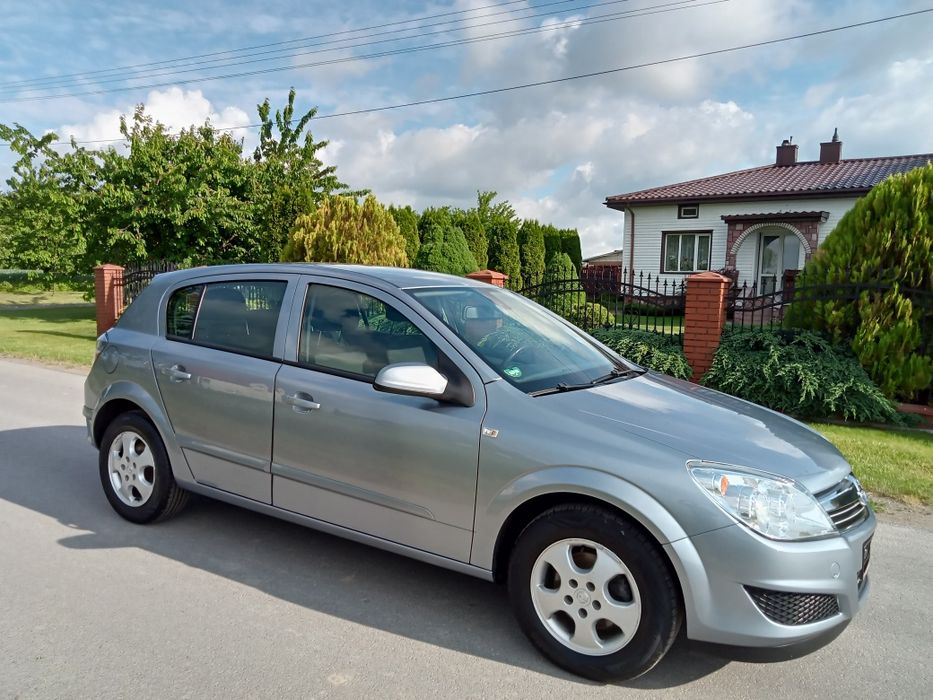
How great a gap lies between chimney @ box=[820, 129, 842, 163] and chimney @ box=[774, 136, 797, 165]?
3.19ft

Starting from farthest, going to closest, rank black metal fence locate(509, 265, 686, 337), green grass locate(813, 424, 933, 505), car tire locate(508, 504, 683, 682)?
1. black metal fence locate(509, 265, 686, 337)
2. green grass locate(813, 424, 933, 505)
3. car tire locate(508, 504, 683, 682)

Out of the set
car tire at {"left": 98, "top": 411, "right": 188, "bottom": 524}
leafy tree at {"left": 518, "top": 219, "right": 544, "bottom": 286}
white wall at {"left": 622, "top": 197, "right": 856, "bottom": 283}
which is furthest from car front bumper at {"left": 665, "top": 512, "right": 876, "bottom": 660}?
leafy tree at {"left": 518, "top": 219, "right": 544, "bottom": 286}

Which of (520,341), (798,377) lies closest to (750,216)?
(798,377)

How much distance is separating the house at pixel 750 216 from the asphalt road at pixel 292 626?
19655 mm

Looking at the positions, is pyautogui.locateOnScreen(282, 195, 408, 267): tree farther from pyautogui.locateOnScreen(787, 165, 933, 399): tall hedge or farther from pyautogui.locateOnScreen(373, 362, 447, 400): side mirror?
pyautogui.locateOnScreen(373, 362, 447, 400): side mirror

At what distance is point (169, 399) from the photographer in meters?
4.18

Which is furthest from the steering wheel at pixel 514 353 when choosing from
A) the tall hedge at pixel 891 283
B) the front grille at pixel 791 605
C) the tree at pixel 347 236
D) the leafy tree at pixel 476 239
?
the leafy tree at pixel 476 239

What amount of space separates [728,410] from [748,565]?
952mm

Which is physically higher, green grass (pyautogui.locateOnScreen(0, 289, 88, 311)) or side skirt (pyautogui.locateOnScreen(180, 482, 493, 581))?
green grass (pyautogui.locateOnScreen(0, 289, 88, 311))

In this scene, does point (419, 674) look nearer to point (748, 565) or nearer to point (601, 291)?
point (748, 565)

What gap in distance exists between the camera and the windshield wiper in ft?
10.5

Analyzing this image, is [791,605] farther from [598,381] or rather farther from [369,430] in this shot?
[369,430]

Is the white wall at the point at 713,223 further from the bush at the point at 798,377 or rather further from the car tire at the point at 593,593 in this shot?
the car tire at the point at 593,593

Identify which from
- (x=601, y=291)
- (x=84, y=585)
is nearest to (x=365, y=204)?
(x=601, y=291)
